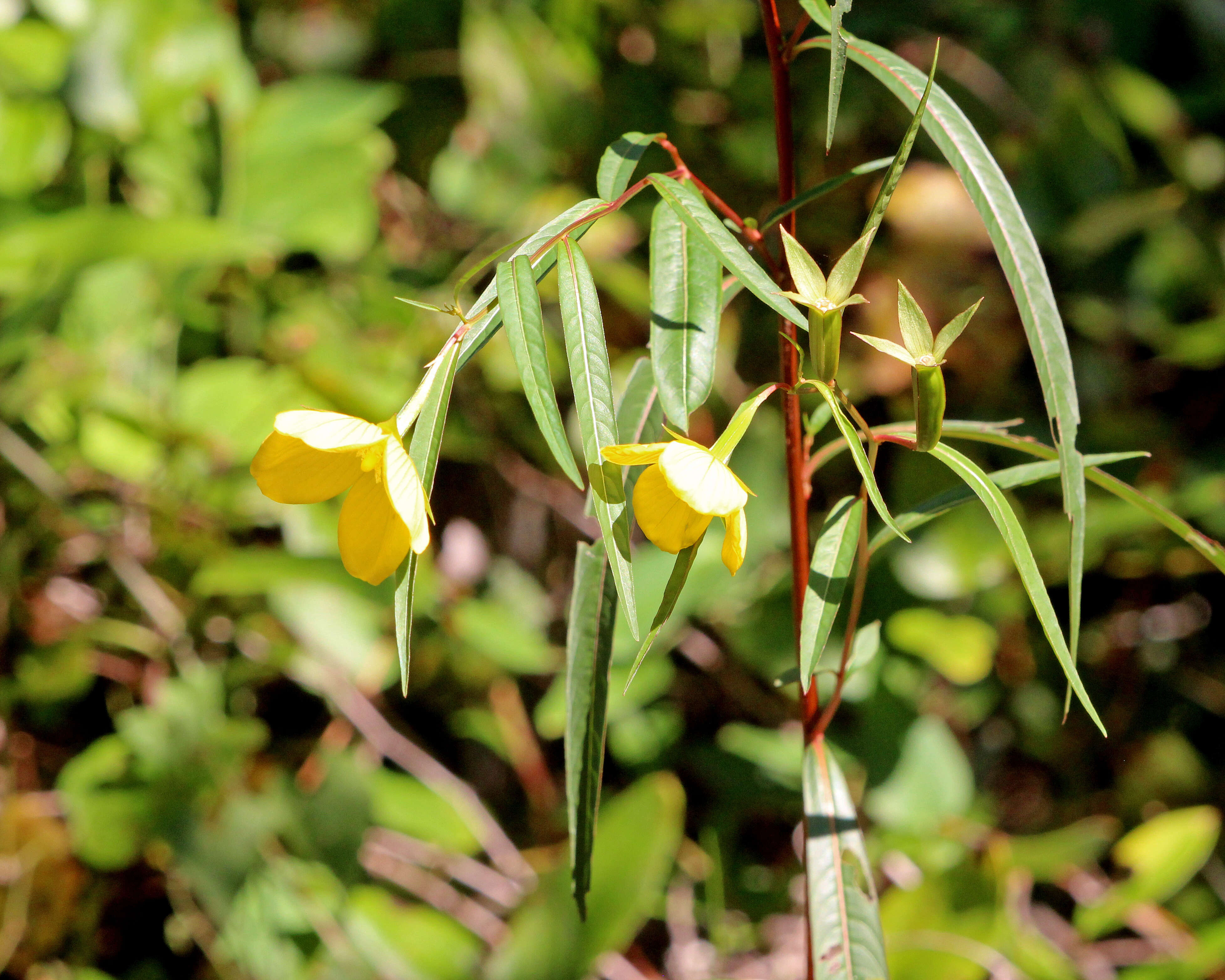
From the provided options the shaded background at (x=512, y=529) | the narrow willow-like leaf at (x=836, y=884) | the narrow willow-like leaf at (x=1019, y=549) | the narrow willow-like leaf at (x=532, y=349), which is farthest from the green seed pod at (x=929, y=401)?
the shaded background at (x=512, y=529)

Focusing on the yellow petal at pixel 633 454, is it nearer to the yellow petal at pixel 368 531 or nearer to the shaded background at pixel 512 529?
the yellow petal at pixel 368 531

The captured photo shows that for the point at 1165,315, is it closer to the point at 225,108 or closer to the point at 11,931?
the point at 225,108

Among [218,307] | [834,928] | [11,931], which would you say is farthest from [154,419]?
[834,928]

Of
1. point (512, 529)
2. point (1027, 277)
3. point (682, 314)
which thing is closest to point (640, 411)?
point (682, 314)

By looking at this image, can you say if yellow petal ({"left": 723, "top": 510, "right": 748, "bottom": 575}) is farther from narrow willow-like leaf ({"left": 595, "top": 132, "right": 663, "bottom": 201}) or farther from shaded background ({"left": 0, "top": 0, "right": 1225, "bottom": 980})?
shaded background ({"left": 0, "top": 0, "right": 1225, "bottom": 980})

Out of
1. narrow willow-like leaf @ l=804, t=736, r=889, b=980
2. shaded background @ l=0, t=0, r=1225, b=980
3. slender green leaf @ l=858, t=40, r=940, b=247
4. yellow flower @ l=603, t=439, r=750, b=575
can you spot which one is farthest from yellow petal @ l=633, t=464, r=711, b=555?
shaded background @ l=0, t=0, r=1225, b=980
